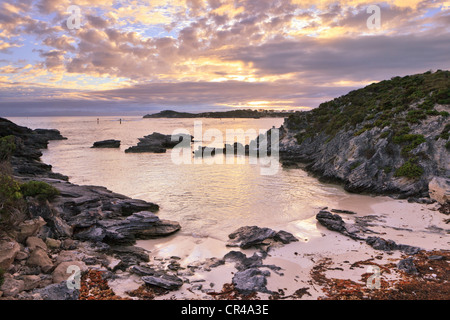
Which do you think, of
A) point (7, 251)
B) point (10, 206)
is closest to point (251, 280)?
point (7, 251)

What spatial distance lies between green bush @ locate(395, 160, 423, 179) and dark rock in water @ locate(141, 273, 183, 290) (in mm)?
20584

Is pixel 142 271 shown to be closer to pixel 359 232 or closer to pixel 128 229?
pixel 128 229

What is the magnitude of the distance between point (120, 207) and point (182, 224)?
4.35 metres

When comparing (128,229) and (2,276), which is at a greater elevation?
(2,276)

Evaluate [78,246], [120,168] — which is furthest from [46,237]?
[120,168]

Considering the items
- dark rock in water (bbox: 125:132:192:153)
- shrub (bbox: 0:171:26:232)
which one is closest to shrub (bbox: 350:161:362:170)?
shrub (bbox: 0:171:26:232)

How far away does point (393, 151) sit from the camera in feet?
82.3

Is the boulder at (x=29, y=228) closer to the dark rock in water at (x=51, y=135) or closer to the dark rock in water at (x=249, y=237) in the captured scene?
the dark rock in water at (x=249, y=237)

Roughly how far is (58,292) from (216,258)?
606 centimetres

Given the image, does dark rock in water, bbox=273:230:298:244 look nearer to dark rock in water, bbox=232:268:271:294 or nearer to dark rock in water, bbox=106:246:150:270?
dark rock in water, bbox=232:268:271:294

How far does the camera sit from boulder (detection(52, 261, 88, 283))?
945 centimetres

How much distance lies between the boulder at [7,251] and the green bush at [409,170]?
2538 centimetres

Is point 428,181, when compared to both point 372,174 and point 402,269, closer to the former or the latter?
point 372,174
